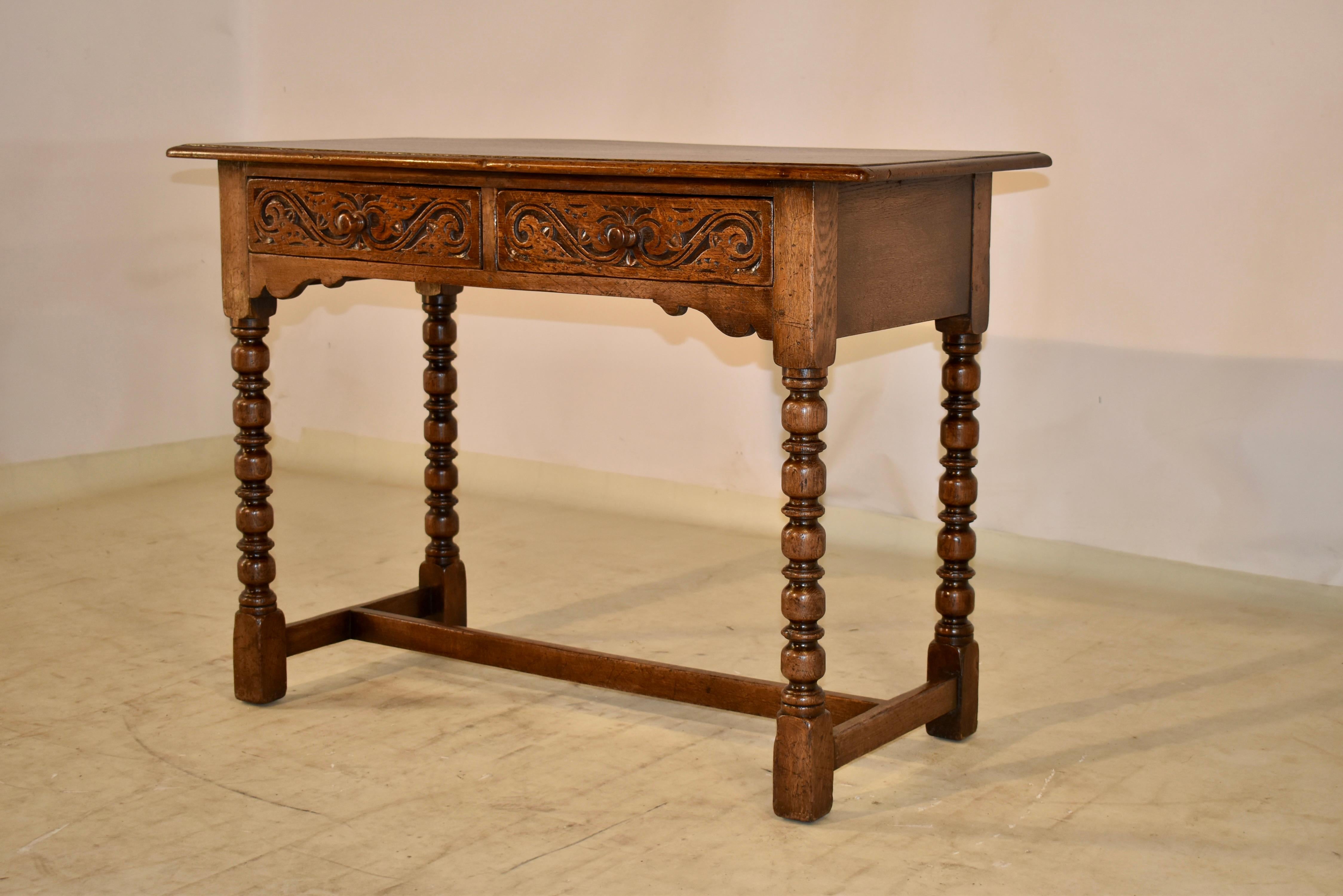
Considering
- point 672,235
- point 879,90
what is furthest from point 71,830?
point 879,90

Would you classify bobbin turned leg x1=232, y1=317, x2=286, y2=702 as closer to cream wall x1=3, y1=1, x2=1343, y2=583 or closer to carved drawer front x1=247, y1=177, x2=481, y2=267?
carved drawer front x1=247, y1=177, x2=481, y2=267

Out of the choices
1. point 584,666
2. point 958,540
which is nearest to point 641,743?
point 584,666

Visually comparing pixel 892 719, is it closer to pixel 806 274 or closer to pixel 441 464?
pixel 806 274

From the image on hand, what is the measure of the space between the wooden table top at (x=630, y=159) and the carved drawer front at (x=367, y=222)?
0.06 meters

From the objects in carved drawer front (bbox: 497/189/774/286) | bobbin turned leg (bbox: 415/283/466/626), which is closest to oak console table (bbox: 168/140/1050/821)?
carved drawer front (bbox: 497/189/774/286)

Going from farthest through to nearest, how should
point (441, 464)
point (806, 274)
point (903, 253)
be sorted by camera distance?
point (441, 464)
point (903, 253)
point (806, 274)

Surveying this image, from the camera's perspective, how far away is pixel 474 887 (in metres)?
2.54

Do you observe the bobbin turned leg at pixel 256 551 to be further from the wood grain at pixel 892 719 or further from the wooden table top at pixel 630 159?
the wood grain at pixel 892 719

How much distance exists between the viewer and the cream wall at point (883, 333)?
14.1ft

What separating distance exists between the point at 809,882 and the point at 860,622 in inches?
64.7

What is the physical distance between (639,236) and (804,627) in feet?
2.54

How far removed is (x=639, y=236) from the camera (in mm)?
2771

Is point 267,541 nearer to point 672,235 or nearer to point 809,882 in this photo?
point 672,235

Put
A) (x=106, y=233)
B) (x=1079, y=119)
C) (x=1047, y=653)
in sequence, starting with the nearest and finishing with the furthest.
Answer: (x=1047, y=653), (x=1079, y=119), (x=106, y=233)
